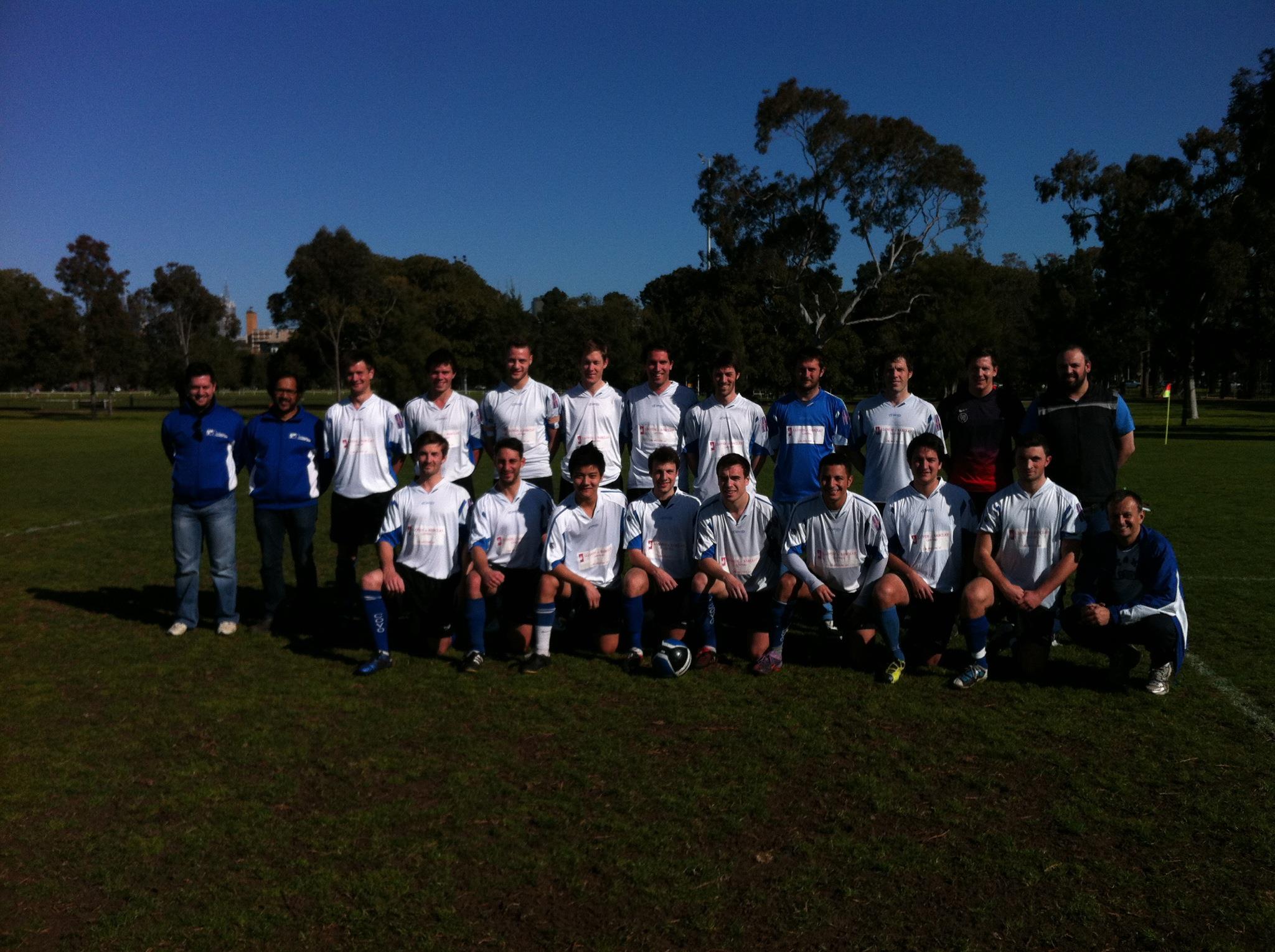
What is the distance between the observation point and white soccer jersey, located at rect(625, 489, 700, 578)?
608 centimetres

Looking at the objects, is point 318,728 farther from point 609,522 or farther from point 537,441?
point 537,441

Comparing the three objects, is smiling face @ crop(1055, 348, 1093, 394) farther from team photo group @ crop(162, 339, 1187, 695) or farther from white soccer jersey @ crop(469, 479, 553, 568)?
white soccer jersey @ crop(469, 479, 553, 568)

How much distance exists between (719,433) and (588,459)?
3.61 ft

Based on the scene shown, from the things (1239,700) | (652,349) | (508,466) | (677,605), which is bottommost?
(1239,700)

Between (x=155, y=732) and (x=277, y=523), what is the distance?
2.07 meters

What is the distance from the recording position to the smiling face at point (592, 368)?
673 centimetres

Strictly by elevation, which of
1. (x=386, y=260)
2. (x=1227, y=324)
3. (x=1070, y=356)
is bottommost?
(x=1070, y=356)

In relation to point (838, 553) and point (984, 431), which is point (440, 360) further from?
point (984, 431)

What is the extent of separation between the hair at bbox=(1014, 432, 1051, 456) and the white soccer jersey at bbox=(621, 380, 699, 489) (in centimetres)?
226

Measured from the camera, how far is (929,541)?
575cm

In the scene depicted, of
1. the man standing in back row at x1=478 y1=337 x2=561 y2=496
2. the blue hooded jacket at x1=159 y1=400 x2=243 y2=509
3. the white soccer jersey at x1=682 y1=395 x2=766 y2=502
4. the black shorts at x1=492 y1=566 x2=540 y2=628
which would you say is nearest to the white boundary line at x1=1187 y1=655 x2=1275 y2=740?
the white soccer jersey at x1=682 y1=395 x2=766 y2=502

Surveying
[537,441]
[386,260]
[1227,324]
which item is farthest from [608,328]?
[537,441]

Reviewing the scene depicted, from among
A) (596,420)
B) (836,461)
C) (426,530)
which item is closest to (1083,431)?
(836,461)

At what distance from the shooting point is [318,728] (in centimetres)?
481
